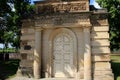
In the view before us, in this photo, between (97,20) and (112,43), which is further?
(112,43)

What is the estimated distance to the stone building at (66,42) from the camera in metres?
16.6

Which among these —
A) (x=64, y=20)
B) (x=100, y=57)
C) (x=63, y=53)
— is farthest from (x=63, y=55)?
(x=100, y=57)

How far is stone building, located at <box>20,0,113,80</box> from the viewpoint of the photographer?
16625 millimetres

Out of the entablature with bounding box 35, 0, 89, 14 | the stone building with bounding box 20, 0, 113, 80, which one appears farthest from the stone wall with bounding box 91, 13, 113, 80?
the entablature with bounding box 35, 0, 89, 14

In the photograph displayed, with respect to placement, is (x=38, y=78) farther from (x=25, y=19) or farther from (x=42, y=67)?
(x=25, y=19)

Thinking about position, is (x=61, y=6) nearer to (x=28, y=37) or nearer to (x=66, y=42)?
(x=66, y=42)

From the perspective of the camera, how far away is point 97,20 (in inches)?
666

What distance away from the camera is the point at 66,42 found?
17547 millimetres

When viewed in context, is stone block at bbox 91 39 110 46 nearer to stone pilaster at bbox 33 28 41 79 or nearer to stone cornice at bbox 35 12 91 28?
stone cornice at bbox 35 12 91 28

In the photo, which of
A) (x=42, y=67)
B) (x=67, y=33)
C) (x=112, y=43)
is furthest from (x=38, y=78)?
(x=112, y=43)

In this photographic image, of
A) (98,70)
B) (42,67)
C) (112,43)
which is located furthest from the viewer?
(112,43)

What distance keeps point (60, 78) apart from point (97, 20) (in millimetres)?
4439

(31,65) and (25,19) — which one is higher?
(25,19)

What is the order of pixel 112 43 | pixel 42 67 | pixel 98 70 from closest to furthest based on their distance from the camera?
pixel 98 70 < pixel 42 67 < pixel 112 43
